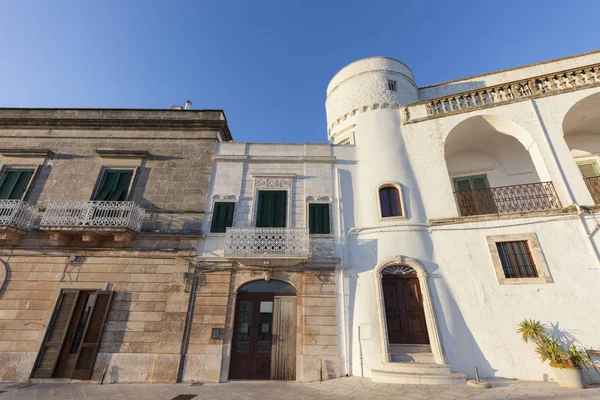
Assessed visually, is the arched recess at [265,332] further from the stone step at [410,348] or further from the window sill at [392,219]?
the window sill at [392,219]

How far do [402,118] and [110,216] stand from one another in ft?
40.2

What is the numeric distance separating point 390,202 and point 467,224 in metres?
2.63

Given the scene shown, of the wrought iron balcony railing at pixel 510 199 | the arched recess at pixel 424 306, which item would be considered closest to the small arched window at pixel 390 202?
the arched recess at pixel 424 306

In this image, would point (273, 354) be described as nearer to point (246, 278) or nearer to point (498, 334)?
point (246, 278)

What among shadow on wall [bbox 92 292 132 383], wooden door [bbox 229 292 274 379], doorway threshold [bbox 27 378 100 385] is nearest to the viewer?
doorway threshold [bbox 27 378 100 385]

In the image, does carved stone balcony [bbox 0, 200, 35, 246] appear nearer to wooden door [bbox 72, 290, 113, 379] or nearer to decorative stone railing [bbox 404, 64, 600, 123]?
wooden door [bbox 72, 290, 113, 379]

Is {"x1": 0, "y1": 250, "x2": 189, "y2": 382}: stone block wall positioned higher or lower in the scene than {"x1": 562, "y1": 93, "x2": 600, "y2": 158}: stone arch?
lower

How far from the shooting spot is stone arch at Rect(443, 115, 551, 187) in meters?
10.5

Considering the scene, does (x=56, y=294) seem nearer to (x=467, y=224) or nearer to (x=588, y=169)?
(x=467, y=224)

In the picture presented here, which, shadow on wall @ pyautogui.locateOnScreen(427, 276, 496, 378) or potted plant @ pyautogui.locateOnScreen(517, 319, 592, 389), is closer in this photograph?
potted plant @ pyautogui.locateOnScreen(517, 319, 592, 389)

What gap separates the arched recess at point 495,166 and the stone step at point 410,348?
5.22 metres

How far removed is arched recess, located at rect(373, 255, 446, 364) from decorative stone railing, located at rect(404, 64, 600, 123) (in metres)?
6.23

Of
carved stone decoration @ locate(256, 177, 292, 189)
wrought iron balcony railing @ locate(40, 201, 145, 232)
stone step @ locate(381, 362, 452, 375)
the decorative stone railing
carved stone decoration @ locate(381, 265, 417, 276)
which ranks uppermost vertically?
the decorative stone railing

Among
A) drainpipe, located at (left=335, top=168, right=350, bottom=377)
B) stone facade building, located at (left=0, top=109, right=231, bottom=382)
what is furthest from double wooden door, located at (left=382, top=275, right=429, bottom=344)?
stone facade building, located at (left=0, top=109, right=231, bottom=382)
